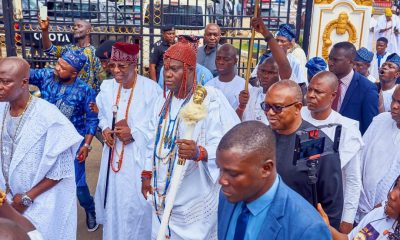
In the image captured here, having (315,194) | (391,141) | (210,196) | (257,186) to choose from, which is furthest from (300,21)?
(257,186)

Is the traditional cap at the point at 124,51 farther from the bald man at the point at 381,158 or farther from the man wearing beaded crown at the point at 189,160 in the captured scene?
the bald man at the point at 381,158

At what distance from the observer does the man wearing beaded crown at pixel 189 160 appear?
11.1 ft

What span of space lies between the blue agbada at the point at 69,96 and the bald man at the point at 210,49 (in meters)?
1.99

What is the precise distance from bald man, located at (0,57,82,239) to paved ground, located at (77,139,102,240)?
1447 mm

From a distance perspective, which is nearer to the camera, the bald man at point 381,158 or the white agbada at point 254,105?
the bald man at point 381,158

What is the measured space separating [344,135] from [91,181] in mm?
3647

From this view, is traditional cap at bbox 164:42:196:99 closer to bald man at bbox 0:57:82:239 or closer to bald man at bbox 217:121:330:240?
bald man at bbox 0:57:82:239

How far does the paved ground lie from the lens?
15.9 ft

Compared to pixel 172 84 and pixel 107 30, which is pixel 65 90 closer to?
pixel 172 84

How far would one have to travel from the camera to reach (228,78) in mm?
4953

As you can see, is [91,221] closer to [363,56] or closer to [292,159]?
[292,159]

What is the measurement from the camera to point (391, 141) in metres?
3.57

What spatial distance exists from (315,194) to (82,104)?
265cm

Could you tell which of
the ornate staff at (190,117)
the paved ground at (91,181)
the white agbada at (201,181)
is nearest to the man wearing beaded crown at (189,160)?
the white agbada at (201,181)
